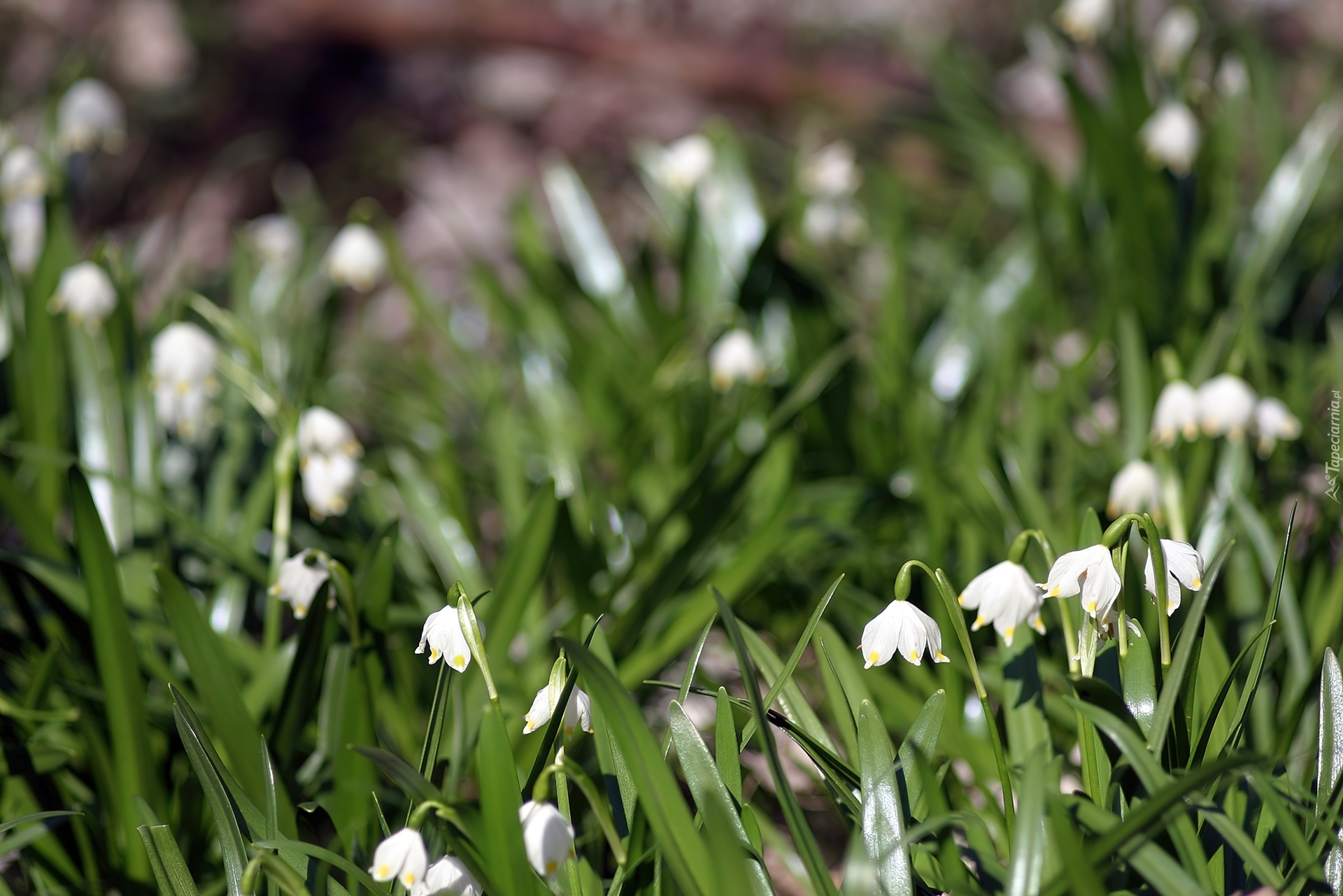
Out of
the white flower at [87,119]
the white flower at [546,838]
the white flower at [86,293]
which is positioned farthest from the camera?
the white flower at [87,119]

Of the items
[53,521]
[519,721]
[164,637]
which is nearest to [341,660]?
[519,721]

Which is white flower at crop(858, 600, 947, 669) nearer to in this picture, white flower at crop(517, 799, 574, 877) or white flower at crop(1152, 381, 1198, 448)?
white flower at crop(517, 799, 574, 877)

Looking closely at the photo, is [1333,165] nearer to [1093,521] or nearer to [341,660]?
[1093,521]

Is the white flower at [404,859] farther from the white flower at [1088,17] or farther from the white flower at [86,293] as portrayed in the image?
the white flower at [1088,17]

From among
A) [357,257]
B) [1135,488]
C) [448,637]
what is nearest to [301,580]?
[448,637]

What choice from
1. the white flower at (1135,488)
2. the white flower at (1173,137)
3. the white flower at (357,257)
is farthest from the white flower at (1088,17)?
the white flower at (357,257)

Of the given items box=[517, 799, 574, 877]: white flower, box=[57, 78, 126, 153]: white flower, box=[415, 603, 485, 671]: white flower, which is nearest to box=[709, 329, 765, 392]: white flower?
box=[415, 603, 485, 671]: white flower
